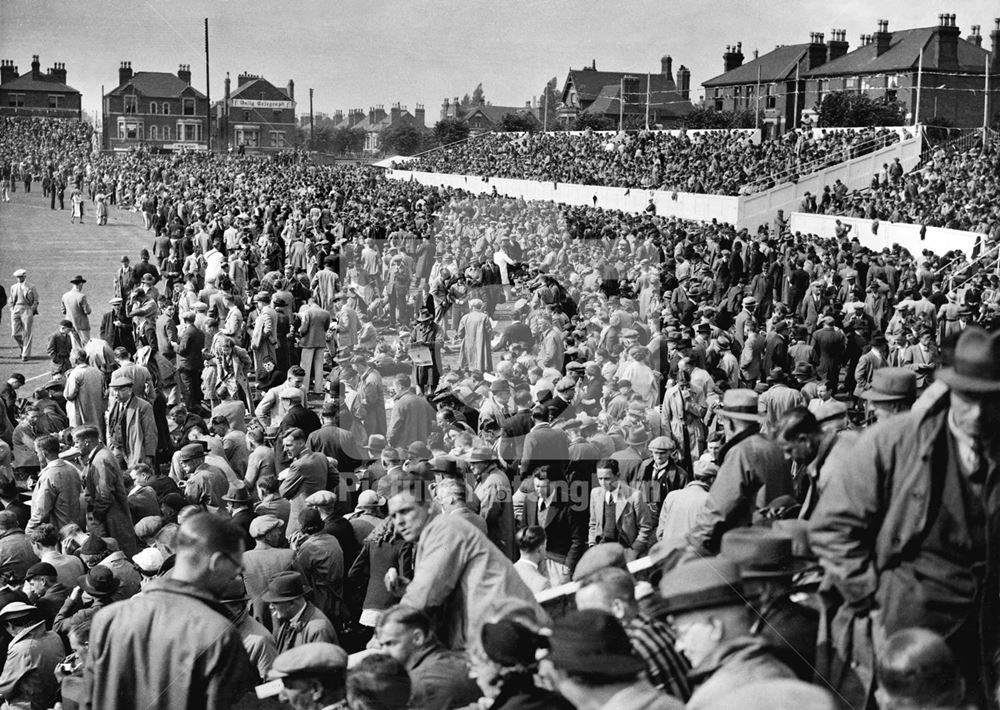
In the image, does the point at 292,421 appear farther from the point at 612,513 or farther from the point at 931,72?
the point at 931,72

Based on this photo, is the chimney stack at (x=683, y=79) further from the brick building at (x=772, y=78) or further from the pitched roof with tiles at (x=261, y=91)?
the pitched roof with tiles at (x=261, y=91)

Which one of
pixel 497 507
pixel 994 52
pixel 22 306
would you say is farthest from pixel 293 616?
pixel 994 52

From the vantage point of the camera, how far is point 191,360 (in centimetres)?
1253

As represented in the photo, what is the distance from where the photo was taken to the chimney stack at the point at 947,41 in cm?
4897

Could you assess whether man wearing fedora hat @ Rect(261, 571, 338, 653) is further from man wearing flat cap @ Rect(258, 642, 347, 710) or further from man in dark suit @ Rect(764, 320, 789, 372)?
man in dark suit @ Rect(764, 320, 789, 372)

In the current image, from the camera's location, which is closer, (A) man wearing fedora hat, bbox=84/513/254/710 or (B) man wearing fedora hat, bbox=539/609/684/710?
(B) man wearing fedora hat, bbox=539/609/684/710

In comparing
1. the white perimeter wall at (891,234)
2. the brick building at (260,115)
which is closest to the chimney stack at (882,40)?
the white perimeter wall at (891,234)

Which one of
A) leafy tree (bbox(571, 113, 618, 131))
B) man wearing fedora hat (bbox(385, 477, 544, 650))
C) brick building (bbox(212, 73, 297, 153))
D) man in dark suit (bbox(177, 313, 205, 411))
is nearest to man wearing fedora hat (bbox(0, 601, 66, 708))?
man wearing fedora hat (bbox(385, 477, 544, 650))

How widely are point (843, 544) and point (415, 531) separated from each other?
181 centimetres

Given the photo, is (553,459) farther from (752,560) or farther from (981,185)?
(981,185)

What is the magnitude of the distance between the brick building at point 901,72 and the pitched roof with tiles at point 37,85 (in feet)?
227

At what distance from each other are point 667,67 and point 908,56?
61.0ft

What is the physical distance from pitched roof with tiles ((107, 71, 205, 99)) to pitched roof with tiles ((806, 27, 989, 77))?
5551cm

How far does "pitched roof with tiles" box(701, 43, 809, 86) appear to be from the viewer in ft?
199
